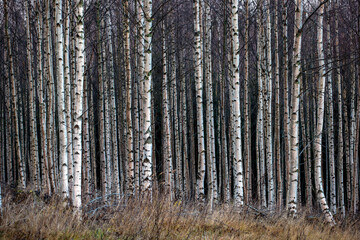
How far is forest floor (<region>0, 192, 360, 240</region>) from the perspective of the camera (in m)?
4.01

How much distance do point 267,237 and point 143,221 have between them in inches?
82.9

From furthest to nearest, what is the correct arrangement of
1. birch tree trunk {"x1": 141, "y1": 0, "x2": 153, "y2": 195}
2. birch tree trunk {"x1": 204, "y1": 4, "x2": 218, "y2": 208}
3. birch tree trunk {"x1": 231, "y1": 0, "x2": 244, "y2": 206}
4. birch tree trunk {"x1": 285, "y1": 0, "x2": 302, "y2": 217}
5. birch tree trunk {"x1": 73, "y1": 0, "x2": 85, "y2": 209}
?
birch tree trunk {"x1": 204, "y1": 4, "x2": 218, "y2": 208}, birch tree trunk {"x1": 231, "y1": 0, "x2": 244, "y2": 206}, birch tree trunk {"x1": 285, "y1": 0, "x2": 302, "y2": 217}, birch tree trunk {"x1": 141, "y1": 0, "x2": 153, "y2": 195}, birch tree trunk {"x1": 73, "y1": 0, "x2": 85, "y2": 209}

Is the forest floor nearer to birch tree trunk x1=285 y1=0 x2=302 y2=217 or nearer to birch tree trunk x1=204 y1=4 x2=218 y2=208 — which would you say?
birch tree trunk x1=285 y1=0 x2=302 y2=217

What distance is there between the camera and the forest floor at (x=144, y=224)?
4012mm

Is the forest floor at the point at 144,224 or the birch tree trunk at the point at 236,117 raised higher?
the birch tree trunk at the point at 236,117

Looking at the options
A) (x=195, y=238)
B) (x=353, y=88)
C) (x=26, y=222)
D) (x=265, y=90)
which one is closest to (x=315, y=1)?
(x=353, y=88)

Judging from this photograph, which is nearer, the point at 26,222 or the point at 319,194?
the point at 26,222

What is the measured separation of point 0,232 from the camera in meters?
3.79

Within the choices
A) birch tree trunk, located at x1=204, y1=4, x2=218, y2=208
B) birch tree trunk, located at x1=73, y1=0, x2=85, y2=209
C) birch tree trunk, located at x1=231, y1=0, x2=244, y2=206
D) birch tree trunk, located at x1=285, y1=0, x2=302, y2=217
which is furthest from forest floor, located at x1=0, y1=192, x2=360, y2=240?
birch tree trunk, located at x1=204, y1=4, x2=218, y2=208

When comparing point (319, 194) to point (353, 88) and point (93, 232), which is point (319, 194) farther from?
point (353, 88)

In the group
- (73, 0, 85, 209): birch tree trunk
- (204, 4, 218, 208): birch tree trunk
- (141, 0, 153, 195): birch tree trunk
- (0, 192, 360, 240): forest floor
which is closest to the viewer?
(0, 192, 360, 240): forest floor

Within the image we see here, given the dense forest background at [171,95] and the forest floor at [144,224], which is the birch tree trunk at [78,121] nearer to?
the dense forest background at [171,95]

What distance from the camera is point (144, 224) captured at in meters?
4.50

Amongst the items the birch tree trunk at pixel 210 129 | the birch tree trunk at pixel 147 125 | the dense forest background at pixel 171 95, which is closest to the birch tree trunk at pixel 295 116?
the dense forest background at pixel 171 95
